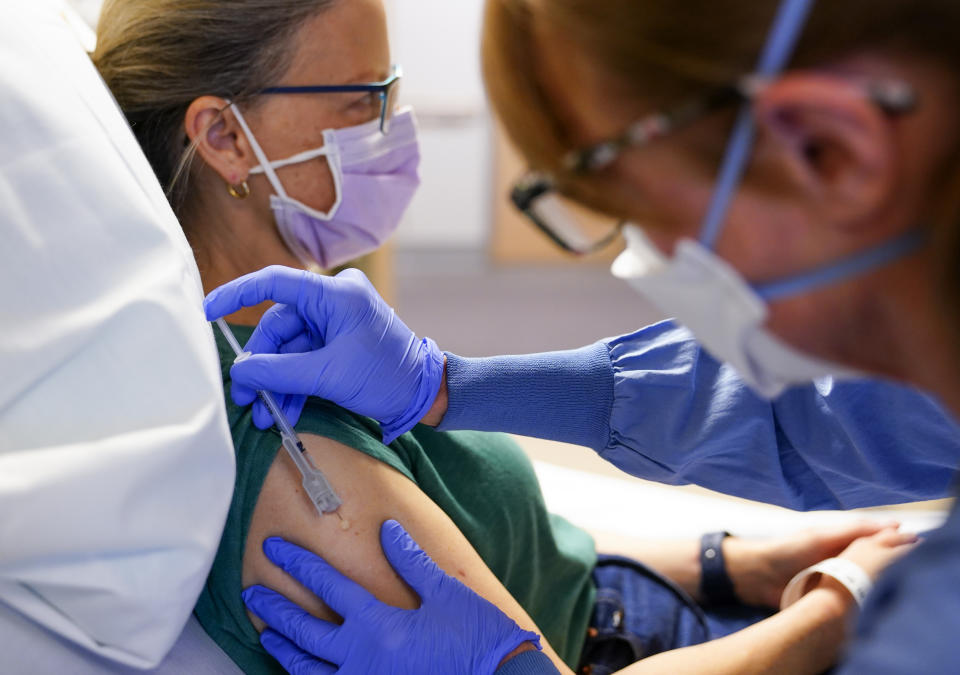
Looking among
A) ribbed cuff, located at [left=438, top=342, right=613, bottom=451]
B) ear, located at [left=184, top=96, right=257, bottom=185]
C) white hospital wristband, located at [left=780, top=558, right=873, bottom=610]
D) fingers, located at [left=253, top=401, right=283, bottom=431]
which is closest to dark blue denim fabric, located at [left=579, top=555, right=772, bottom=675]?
white hospital wristband, located at [left=780, top=558, right=873, bottom=610]

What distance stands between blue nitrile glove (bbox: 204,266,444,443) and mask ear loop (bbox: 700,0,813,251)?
1.69ft

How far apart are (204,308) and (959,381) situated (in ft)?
2.51

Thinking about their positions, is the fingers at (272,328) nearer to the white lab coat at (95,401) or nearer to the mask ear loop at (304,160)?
the white lab coat at (95,401)

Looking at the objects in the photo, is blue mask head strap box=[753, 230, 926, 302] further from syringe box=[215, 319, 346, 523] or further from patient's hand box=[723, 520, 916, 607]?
patient's hand box=[723, 520, 916, 607]

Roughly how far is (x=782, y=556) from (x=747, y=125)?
1.02 m

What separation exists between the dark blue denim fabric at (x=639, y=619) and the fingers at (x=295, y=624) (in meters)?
0.48

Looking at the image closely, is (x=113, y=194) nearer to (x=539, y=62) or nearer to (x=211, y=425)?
(x=211, y=425)

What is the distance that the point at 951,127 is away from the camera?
0.58 m

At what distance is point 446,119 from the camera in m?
4.37

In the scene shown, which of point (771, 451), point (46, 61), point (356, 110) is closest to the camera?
point (46, 61)

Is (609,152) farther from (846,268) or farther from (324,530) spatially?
(324,530)

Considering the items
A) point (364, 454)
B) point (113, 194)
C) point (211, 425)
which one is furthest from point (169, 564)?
point (113, 194)

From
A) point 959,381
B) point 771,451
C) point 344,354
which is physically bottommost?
point 771,451

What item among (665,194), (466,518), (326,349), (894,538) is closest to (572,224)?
(665,194)
